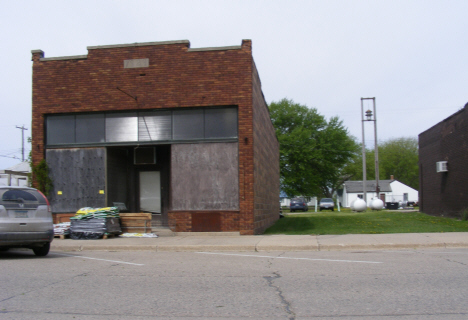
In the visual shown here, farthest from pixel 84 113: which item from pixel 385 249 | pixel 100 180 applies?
pixel 385 249

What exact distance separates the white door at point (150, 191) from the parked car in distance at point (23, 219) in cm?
757

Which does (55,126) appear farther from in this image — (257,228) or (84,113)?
(257,228)

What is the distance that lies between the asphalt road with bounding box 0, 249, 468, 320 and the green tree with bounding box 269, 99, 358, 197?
45665mm

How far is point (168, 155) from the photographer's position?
18.3 metres

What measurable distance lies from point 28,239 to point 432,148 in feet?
74.2

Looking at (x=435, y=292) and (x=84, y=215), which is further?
(x=84, y=215)

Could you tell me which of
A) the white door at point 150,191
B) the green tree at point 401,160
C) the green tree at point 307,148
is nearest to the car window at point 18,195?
the white door at point 150,191

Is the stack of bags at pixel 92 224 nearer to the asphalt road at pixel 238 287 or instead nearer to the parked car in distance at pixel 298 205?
the asphalt road at pixel 238 287

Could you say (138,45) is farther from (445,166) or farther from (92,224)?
(445,166)

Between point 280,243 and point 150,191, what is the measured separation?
742 centimetres

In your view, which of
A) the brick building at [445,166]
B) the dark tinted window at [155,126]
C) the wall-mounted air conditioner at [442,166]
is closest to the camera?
the dark tinted window at [155,126]

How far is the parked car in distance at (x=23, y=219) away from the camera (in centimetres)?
1007

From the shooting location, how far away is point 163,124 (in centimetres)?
1634

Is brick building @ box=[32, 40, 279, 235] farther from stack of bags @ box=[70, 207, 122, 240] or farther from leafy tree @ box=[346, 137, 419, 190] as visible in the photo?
leafy tree @ box=[346, 137, 419, 190]
